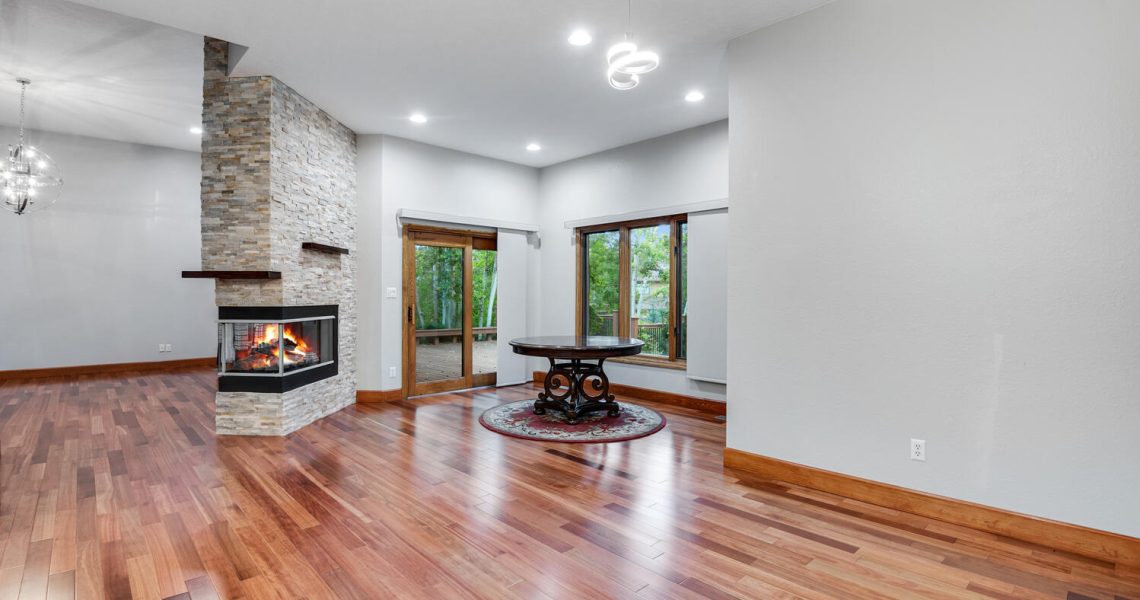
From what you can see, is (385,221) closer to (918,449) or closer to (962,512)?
(918,449)

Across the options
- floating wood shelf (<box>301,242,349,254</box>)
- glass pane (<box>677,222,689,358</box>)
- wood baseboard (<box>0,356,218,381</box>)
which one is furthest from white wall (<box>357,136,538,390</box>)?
wood baseboard (<box>0,356,218,381</box>)

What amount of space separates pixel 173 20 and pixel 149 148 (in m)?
5.56

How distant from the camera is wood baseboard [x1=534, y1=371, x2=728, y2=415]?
208 inches

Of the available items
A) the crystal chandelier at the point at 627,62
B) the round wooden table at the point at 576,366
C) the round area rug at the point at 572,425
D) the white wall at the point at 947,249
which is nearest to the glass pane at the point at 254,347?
the round area rug at the point at 572,425

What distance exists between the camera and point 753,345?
3445 mm

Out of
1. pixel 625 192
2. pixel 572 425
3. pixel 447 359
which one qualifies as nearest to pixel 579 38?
pixel 625 192

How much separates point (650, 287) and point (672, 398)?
1.31 metres

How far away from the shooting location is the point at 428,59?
154 inches

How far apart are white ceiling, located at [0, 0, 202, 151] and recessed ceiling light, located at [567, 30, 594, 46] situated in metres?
3.14

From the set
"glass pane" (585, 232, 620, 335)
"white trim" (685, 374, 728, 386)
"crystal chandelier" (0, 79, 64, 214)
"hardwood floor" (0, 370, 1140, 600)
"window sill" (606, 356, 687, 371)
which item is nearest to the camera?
"hardwood floor" (0, 370, 1140, 600)

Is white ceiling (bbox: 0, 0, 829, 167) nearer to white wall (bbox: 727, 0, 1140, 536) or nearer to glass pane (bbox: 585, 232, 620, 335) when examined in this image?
white wall (bbox: 727, 0, 1140, 536)

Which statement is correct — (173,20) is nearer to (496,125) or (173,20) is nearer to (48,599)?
(496,125)

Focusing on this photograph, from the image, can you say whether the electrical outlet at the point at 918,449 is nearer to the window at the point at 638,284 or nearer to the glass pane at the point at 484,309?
the window at the point at 638,284

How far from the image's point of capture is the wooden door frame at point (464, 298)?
5977 mm
